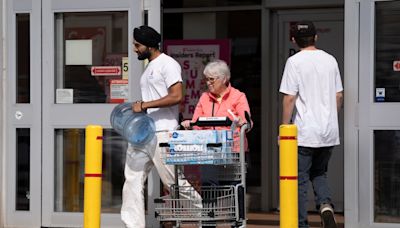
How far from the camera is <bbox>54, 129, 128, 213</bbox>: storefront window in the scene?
27.8 feet

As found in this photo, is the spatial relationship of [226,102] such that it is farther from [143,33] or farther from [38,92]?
[38,92]

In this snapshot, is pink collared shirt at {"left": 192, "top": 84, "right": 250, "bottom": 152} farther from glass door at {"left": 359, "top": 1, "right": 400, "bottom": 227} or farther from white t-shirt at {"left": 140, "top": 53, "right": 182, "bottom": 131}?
glass door at {"left": 359, "top": 1, "right": 400, "bottom": 227}

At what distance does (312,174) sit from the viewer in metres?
7.13

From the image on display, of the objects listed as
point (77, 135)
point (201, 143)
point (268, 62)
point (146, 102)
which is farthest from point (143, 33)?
point (268, 62)

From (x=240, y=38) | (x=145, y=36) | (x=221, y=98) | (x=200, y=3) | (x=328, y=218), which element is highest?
(x=200, y=3)

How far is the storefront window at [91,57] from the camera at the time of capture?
838cm

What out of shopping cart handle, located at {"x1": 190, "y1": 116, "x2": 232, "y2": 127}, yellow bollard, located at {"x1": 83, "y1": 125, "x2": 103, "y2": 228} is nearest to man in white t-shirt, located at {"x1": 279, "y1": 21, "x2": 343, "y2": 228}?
shopping cart handle, located at {"x1": 190, "y1": 116, "x2": 232, "y2": 127}

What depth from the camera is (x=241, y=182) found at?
6.63 metres

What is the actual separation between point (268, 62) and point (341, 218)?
6.93 feet

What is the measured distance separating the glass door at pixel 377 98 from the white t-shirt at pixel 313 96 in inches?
30.5

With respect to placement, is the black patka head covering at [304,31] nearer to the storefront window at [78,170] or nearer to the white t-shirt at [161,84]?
the white t-shirt at [161,84]

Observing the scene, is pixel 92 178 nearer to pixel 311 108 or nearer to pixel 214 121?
pixel 214 121

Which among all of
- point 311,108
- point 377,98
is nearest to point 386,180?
point 377,98

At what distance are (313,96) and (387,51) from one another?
118cm
